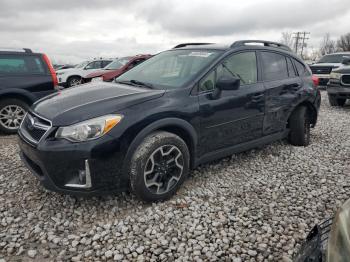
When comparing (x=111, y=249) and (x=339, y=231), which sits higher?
(x=339, y=231)

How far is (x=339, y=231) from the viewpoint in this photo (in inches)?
50.4

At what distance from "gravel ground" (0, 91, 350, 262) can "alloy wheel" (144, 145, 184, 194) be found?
0.65 ft

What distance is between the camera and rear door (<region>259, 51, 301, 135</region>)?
4129 millimetres

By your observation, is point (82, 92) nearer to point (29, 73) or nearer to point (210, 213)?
point (210, 213)

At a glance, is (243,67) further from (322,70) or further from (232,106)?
(322,70)

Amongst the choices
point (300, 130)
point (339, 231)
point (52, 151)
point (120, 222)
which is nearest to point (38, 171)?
point (52, 151)

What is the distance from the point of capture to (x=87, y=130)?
2.64 metres

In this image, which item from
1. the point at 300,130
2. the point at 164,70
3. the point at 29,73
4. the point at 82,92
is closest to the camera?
the point at 82,92

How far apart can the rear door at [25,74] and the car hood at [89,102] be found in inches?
109

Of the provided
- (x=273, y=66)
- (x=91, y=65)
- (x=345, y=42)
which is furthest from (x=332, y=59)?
(x=345, y=42)

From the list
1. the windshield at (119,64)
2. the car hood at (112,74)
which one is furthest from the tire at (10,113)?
the windshield at (119,64)

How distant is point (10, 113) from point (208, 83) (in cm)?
425

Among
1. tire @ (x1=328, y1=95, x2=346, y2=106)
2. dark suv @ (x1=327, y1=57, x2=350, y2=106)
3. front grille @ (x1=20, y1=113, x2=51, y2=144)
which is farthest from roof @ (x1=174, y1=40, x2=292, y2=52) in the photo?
tire @ (x1=328, y1=95, x2=346, y2=106)

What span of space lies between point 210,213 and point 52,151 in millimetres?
1629
